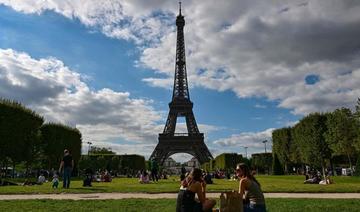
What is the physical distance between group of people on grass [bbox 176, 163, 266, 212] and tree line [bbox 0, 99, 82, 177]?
39.7m

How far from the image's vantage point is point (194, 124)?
96438 mm

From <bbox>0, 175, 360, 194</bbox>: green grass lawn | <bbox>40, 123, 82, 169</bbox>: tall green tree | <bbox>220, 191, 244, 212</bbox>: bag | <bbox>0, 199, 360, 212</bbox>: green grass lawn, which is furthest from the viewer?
<bbox>40, 123, 82, 169</bbox>: tall green tree

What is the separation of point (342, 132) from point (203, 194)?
160 feet

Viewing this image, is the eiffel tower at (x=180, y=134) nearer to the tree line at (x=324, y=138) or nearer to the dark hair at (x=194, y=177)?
the tree line at (x=324, y=138)

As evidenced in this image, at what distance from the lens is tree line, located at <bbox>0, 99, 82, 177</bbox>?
44750 mm

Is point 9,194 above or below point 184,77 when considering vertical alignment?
below

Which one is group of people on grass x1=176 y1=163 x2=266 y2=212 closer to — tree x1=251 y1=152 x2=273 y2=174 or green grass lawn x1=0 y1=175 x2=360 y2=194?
green grass lawn x1=0 y1=175 x2=360 y2=194

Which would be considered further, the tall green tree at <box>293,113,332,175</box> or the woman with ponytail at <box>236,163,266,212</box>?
the tall green tree at <box>293,113,332,175</box>

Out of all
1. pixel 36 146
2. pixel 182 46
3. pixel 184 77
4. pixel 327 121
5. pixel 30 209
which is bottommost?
pixel 30 209

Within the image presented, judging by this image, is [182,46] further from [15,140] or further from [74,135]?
[15,140]

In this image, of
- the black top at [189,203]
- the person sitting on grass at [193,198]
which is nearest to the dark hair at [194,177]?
the person sitting on grass at [193,198]

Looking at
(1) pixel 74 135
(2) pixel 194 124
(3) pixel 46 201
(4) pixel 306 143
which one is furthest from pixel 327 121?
(3) pixel 46 201

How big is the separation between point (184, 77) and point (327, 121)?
50.3 m

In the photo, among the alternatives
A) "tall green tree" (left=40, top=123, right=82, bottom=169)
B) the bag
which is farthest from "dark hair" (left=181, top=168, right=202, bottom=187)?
"tall green tree" (left=40, top=123, right=82, bottom=169)
